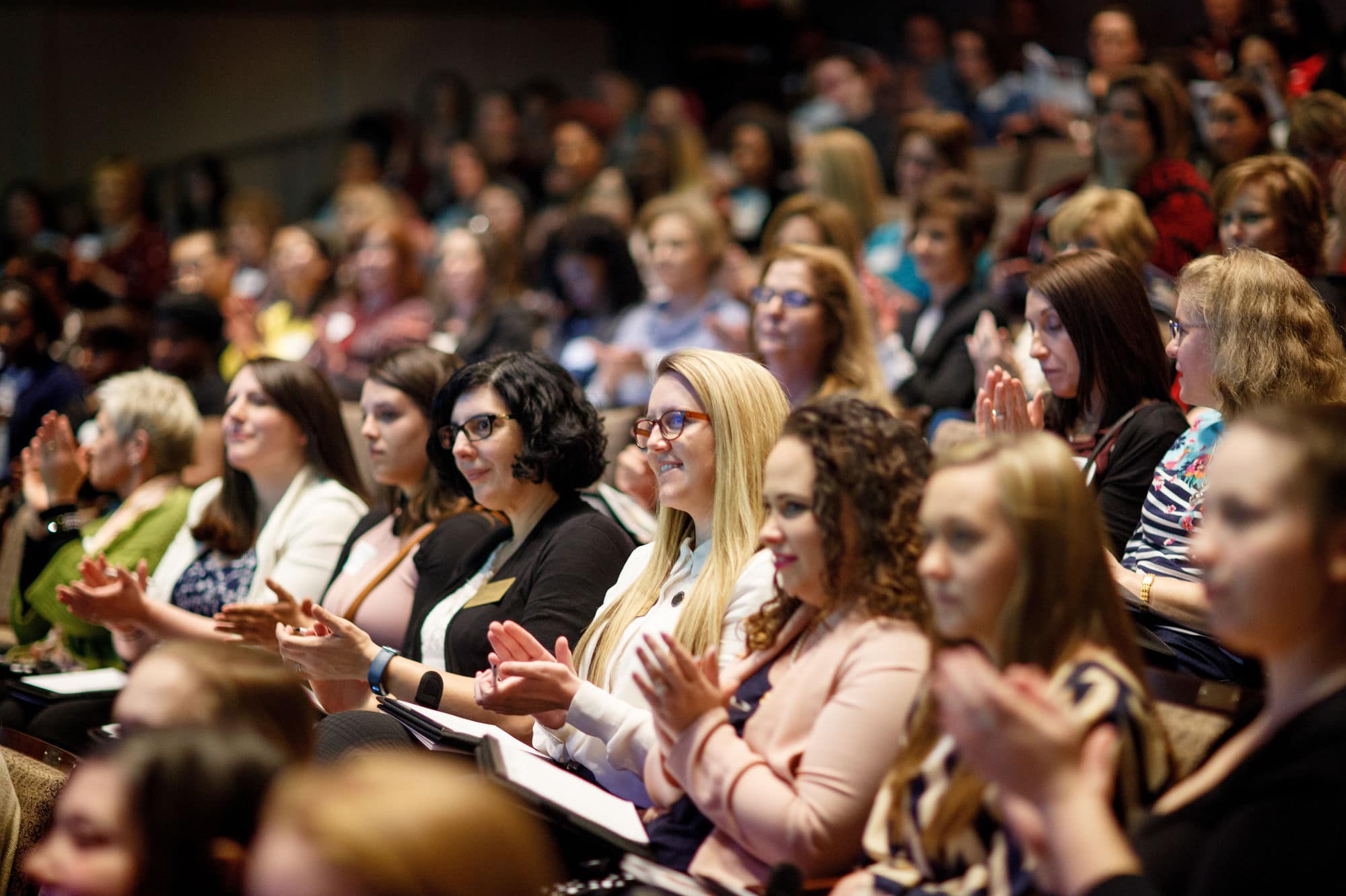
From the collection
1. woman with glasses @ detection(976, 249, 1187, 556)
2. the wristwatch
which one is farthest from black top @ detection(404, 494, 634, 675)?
woman with glasses @ detection(976, 249, 1187, 556)

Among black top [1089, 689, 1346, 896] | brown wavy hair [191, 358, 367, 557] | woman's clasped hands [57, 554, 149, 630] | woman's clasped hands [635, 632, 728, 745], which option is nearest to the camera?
black top [1089, 689, 1346, 896]

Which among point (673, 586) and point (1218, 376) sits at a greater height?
point (1218, 376)

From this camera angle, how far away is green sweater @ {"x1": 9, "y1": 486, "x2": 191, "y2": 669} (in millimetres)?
3943

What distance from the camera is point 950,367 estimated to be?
4.30 metres

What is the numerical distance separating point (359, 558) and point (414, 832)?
229 centimetres

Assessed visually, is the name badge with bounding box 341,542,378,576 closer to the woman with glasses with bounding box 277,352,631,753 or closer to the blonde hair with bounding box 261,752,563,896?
the woman with glasses with bounding box 277,352,631,753

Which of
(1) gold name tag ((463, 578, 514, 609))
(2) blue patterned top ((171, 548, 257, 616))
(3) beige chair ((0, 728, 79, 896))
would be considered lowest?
(3) beige chair ((0, 728, 79, 896))

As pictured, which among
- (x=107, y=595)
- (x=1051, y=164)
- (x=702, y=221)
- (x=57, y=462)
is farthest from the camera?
(x=1051, y=164)

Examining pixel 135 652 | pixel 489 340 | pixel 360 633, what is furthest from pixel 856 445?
pixel 489 340

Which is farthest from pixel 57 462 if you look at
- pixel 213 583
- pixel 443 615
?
pixel 443 615

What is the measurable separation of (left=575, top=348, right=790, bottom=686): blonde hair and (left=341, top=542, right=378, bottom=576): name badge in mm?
1035

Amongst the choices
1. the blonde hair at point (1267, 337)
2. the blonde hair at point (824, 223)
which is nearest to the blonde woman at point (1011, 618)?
the blonde hair at point (1267, 337)

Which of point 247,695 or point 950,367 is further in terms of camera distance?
point 950,367

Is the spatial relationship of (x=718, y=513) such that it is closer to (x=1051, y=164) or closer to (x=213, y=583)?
(x=213, y=583)
